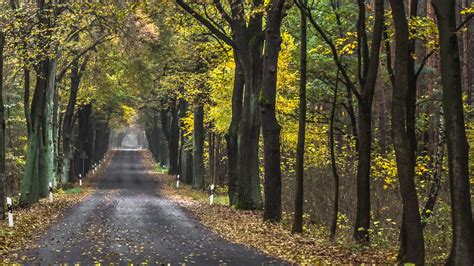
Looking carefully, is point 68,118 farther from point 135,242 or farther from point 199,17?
point 135,242

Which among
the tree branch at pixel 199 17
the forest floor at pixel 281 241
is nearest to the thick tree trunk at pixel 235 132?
the forest floor at pixel 281 241

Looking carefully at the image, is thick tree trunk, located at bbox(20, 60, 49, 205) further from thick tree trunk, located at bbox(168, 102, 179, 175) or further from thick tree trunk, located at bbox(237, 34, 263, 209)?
thick tree trunk, located at bbox(168, 102, 179, 175)

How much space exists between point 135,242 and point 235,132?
36.4 ft

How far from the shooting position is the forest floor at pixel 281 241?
11672 millimetres

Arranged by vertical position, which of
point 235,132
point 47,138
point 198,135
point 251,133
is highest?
point 198,135

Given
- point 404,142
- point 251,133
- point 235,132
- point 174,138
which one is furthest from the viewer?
point 174,138

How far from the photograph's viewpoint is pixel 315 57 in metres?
21.9

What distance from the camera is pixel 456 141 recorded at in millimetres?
8500

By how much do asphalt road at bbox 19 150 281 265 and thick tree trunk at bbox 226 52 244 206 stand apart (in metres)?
2.73

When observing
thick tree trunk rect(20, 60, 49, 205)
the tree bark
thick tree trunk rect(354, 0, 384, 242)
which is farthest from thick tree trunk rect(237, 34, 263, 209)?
the tree bark

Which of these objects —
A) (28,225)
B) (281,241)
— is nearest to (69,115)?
(28,225)

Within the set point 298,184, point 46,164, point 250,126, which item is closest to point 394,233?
point 298,184

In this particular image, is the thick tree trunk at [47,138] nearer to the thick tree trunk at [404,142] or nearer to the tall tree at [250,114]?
the tall tree at [250,114]

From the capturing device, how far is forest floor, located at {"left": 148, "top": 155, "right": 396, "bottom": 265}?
11.7 meters
